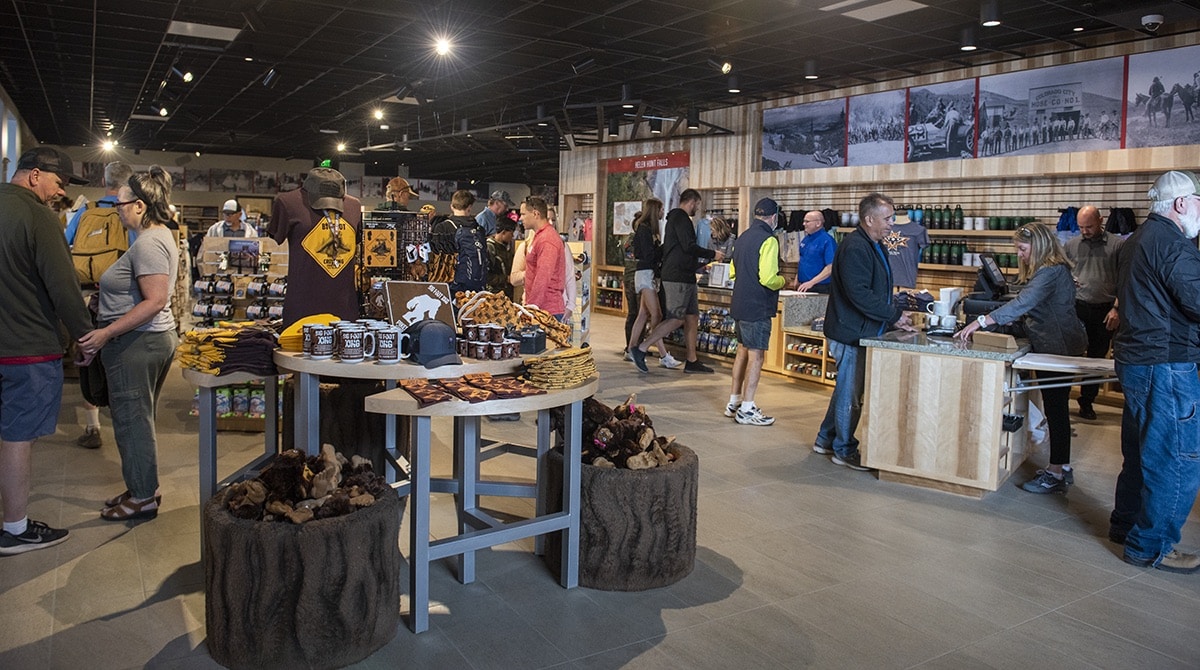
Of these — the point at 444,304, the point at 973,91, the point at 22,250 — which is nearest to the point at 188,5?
the point at 22,250

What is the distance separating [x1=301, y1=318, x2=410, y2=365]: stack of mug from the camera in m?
3.30

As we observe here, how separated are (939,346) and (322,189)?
11.3ft

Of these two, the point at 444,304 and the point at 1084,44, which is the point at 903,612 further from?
the point at 1084,44

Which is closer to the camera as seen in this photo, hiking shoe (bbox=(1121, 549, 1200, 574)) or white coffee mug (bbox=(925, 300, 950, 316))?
hiking shoe (bbox=(1121, 549, 1200, 574))

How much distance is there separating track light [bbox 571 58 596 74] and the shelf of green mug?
4256 millimetres

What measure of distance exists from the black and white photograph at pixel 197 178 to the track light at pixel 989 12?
2204cm

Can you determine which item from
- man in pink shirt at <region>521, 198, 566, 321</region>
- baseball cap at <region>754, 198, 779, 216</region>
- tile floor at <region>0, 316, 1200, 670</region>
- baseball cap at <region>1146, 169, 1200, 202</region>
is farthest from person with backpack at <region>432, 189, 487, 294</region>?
baseball cap at <region>1146, 169, 1200, 202</region>

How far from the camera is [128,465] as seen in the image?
4.21m

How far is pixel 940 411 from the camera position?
16.4ft

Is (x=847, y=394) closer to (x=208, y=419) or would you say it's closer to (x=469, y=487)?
(x=469, y=487)

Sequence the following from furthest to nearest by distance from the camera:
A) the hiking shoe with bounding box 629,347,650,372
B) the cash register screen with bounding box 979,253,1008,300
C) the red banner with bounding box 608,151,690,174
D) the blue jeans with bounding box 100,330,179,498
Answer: the red banner with bounding box 608,151,690,174 < the hiking shoe with bounding box 629,347,650,372 < the cash register screen with bounding box 979,253,1008,300 < the blue jeans with bounding box 100,330,179,498

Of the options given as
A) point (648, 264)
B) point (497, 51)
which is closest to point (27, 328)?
point (648, 264)

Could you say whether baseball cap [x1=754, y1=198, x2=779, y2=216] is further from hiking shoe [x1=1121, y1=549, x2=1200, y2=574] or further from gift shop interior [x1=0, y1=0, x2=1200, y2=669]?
hiking shoe [x1=1121, y1=549, x2=1200, y2=574]

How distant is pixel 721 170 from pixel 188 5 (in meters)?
7.15
